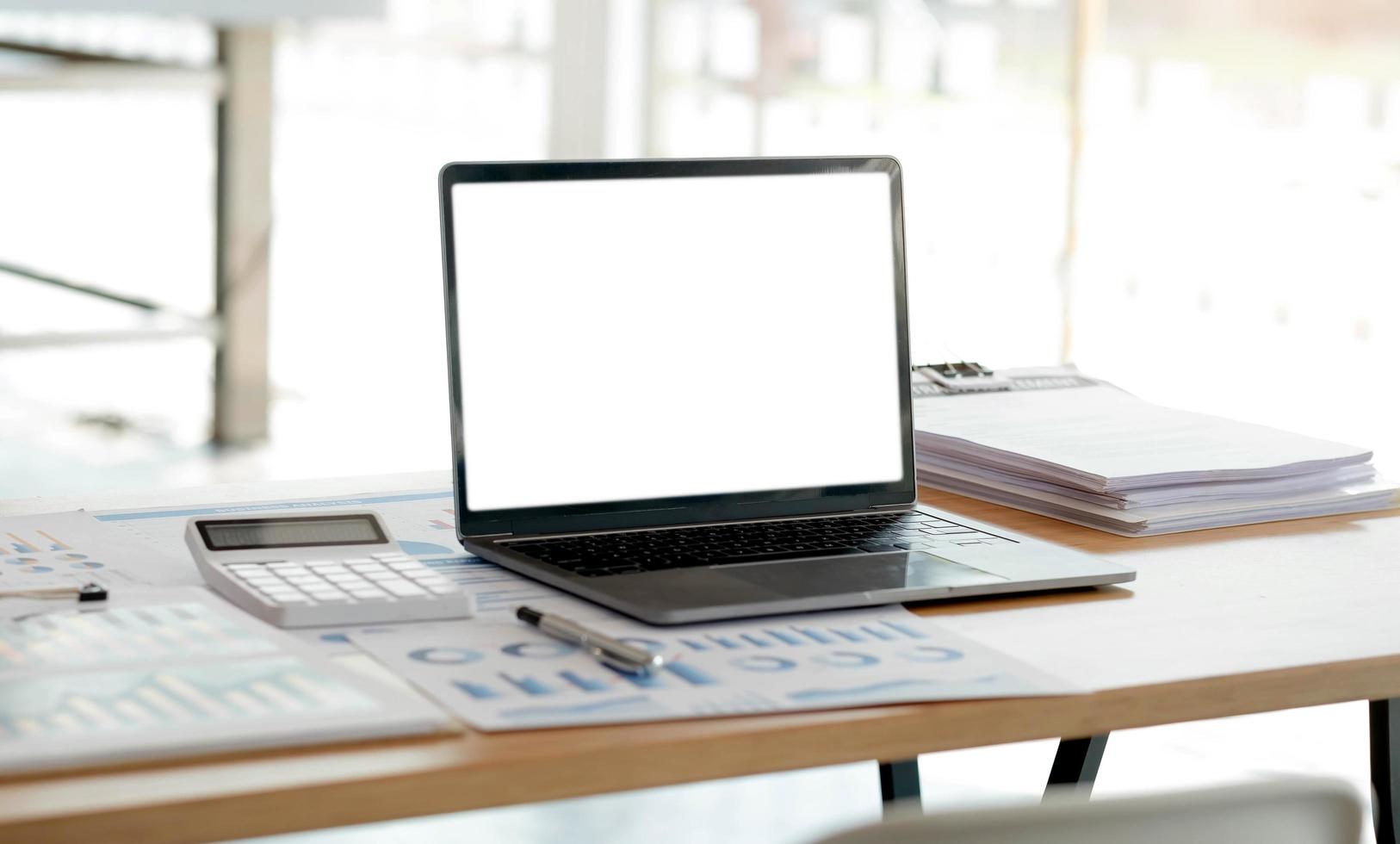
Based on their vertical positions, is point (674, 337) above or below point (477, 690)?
above

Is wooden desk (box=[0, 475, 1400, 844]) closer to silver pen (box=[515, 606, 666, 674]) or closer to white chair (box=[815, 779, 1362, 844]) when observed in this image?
silver pen (box=[515, 606, 666, 674])

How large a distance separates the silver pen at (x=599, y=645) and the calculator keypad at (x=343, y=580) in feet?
0.19

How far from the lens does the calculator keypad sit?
877mm

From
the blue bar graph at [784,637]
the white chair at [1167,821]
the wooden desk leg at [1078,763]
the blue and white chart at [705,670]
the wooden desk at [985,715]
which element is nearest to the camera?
the white chair at [1167,821]

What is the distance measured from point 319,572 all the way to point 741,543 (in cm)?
25

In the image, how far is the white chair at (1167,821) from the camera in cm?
51

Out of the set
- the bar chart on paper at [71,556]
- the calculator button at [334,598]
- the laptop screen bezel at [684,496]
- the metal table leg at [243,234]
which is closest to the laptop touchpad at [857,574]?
the laptop screen bezel at [684,496]

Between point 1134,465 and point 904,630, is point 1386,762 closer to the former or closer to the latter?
point 1134,465

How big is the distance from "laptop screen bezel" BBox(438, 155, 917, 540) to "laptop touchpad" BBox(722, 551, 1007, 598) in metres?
0.11

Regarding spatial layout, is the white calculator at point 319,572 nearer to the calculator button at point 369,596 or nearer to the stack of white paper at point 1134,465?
the calculator button at point 369,596

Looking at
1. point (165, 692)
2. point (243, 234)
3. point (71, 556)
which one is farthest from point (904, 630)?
point (243, 234)

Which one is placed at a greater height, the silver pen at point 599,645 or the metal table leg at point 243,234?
the metal table leg at point 243,234

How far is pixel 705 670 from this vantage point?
814 mm

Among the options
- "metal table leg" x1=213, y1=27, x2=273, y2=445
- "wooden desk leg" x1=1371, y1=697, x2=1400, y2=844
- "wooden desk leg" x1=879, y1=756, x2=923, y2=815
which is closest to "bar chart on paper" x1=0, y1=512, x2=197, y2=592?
"wooden desk leg" x1=879, y1=756, x2=923, y2=815
